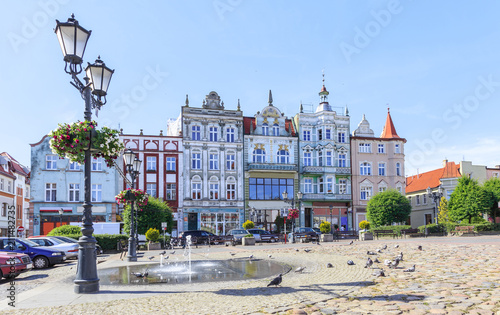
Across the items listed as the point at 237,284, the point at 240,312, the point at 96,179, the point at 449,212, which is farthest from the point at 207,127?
the point at 240,312

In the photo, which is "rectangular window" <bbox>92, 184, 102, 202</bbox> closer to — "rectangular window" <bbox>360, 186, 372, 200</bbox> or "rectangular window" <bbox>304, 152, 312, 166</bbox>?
"rectangular window" <bbox>304, 152, 312, 166</bbox>

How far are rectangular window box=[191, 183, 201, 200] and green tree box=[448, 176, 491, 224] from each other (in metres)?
27.3

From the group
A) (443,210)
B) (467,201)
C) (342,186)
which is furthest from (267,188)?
(443,210)

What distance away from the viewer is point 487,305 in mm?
7188

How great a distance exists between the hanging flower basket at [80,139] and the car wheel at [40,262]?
10.3 meters

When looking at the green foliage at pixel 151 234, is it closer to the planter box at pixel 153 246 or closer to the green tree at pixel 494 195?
the planter box at pixel 153 246

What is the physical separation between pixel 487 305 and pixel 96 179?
143ft

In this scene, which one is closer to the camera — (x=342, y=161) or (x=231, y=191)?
(x=231, y=191)

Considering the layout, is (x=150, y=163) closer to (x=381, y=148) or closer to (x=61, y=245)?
(x=61, y=245)

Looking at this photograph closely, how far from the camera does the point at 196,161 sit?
4975 cm

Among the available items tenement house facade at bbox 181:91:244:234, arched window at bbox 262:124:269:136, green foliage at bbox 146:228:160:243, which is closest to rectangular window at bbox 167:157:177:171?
tenement house facade at bbox 181:91:244:234

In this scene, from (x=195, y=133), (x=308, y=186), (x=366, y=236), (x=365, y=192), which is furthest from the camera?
(x=365, y=192)

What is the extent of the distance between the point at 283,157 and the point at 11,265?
40.6m

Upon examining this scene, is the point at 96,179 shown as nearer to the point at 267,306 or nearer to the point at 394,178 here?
the point at 394,178
